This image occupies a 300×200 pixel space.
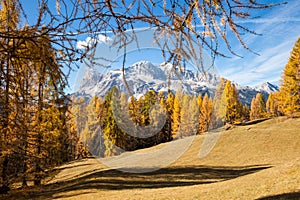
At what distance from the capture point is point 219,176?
15.0 m

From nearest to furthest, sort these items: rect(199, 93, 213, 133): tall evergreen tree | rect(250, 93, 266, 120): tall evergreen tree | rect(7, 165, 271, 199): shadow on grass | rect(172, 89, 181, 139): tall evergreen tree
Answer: rect(7, 165, 271, 199): shadow on grass → rect(172, 89, 181, 139): tall evergreen tree → rect(199, 93, 213, 133): tall evergreen tree → rect(250, 93, 266, 120): tall evergreen tree

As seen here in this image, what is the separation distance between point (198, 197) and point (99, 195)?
13.9 ft

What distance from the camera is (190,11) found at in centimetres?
147

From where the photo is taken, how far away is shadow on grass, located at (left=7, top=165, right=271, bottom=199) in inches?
471

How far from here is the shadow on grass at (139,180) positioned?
11951 millimetres

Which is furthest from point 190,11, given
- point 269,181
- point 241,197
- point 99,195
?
point 99,195

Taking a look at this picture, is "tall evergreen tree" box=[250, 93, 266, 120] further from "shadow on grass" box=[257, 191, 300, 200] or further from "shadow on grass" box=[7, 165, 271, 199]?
"shadow on grass" box=[257, 191, 300, 200]

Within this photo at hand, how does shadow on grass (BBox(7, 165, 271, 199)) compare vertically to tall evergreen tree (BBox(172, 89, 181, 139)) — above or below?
below

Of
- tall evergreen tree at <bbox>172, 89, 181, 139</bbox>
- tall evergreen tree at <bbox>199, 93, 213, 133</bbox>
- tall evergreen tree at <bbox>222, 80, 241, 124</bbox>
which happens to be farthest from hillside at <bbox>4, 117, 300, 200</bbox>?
tall evergreen tree at <bbox>199, 93, 213, 133</bbox>

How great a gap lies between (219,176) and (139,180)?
4.47m

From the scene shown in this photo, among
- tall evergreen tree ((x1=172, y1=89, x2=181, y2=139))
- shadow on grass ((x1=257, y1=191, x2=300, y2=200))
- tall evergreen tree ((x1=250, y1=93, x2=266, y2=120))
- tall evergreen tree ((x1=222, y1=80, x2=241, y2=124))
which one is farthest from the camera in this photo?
tall evergreen tree ((x1=250, y1=93, x2=266, y2=120))

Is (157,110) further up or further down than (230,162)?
further up

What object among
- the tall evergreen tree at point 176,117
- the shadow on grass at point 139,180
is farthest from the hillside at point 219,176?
the tall evergreen tree at point 176,117

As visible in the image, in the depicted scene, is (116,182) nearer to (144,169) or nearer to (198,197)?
(144,169)
